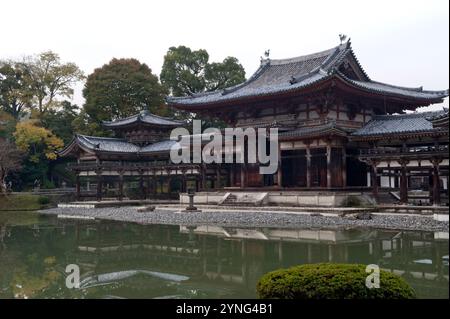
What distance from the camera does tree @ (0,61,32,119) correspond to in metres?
63.4

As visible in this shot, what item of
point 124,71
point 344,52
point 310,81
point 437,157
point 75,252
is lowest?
point 75,252

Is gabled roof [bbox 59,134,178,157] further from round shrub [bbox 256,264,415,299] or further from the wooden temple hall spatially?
round shrub [bbox 256,264,415,299]

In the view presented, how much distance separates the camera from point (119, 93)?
208ft

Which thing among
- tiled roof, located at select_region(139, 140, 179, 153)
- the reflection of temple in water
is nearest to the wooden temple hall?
tiled roof, located at select_region(139, 140, 179, 153)

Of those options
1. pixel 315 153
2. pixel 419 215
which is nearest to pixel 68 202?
pixel 315 153

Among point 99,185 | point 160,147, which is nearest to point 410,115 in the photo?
point 160,147

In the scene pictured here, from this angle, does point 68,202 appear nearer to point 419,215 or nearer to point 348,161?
point 348,161

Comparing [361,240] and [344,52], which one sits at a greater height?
[344,52]

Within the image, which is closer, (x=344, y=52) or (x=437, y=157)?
(x=437, y=157)

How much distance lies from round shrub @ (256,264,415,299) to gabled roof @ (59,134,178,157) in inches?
1592

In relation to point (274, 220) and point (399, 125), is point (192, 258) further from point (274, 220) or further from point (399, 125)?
point (399, 125)

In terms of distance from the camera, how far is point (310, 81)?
120ft

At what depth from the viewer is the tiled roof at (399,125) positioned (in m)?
32.0

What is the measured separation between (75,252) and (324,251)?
1013 cm
